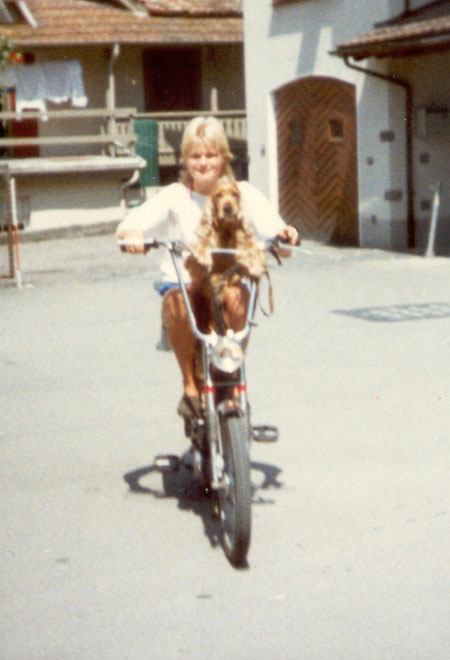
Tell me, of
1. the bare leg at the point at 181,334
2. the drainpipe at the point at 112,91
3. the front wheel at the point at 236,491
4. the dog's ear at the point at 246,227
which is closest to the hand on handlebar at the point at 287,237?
the dog's ear at the point at 246,227

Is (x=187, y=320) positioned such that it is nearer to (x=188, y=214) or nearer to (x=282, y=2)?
(x=188, y=214)

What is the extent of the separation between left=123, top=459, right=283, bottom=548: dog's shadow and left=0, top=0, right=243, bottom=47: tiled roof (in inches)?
899

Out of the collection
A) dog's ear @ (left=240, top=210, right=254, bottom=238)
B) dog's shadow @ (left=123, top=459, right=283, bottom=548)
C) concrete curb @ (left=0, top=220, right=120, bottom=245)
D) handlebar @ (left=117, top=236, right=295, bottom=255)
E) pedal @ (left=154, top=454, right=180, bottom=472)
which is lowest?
concrete curb @ (left=0, top=220, right=120, bottom=245)

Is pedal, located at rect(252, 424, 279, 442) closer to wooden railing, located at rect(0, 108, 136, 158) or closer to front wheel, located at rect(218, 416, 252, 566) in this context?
front wheel, located at rect(218, 416, 252, 566)

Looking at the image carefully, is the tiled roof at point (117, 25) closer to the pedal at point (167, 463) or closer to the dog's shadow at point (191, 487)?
the dog's shadow at point (191, 487)

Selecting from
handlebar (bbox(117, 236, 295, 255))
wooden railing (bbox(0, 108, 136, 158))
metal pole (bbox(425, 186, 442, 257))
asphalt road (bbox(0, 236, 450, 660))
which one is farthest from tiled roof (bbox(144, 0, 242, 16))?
handlebar (bbox(117, 236, 295, 255))

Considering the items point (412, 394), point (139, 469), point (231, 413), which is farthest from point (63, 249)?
point (231, 413)

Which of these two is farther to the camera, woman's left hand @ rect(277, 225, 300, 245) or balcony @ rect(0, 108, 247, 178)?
balcony @ rect(0, 108, 247, 178)

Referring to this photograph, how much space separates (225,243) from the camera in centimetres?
522

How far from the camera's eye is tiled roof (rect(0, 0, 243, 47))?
28.5 metres

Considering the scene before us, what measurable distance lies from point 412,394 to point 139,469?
2293 mm

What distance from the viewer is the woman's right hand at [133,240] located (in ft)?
17.1

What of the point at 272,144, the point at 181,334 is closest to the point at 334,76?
the point at 272,144

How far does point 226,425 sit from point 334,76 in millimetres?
15966
